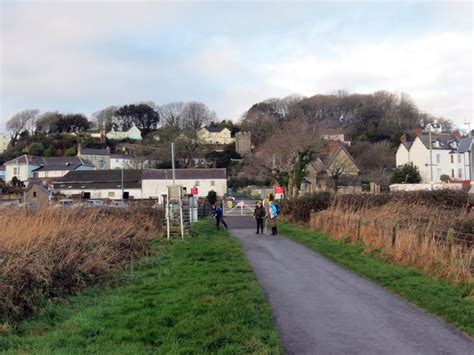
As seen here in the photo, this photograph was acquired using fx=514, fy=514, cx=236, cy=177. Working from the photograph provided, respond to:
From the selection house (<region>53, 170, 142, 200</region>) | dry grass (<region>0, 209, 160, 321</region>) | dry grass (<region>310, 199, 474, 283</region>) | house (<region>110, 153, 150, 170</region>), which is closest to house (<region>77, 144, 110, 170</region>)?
house (<region>110, 153, 150, 170</region>)

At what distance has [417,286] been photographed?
10.5m

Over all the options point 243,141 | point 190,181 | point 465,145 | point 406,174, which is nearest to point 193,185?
point 190,181

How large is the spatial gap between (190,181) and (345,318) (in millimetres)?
74105

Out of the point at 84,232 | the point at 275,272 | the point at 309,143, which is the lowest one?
the point at 275,272

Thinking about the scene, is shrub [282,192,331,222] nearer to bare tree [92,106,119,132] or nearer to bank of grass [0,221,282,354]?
bank of grass [0,221,282,354]

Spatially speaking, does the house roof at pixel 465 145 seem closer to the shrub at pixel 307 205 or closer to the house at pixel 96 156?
the shrub at pixel 307 205

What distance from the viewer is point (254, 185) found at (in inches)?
3447

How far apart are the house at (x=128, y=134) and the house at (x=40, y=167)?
26661 millimetres

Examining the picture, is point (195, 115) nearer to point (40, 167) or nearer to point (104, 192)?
point (40, 167)

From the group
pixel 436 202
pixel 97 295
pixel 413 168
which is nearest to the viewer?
pixel 97 295

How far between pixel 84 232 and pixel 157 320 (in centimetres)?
728

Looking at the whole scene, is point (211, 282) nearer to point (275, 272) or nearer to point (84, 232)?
point (275, 272)

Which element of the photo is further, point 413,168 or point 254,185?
point 254,185

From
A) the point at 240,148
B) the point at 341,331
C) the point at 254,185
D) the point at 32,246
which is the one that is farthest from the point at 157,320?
the point at 240,148
